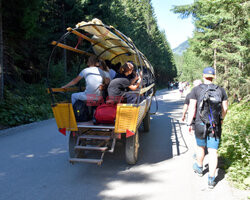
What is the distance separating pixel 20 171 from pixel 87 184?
64.3 inches

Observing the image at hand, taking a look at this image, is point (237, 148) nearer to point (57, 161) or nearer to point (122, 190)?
point (122, 190)

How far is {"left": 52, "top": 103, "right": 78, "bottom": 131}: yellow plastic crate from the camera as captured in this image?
4.60 meters

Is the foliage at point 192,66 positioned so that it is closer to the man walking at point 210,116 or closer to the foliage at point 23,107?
the foliage at point 23,107

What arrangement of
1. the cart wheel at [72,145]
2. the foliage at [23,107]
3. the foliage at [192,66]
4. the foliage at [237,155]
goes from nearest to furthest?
the foliage at [237,155] → the cart wheel at [72,145] → the foliage at [23,107] → the foliage at [192,66]

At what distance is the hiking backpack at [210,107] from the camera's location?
3.84 meters

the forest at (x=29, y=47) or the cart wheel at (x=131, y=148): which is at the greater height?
the forest at (x=29, y=47)

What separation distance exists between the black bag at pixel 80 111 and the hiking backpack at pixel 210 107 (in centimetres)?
255

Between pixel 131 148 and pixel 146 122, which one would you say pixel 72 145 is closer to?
pixel 131 148

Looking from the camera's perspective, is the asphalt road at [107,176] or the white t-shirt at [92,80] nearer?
the asphalt road at [107,176]

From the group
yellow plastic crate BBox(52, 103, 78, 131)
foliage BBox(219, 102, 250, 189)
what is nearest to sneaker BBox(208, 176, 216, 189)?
foliage BBox(219, 102, 250, 189)

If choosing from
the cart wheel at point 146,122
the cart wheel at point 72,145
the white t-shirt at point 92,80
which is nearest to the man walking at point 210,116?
the white t-shirt at point 92,80

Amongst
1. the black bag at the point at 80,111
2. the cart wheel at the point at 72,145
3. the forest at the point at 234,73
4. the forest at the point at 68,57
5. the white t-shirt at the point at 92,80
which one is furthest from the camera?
the forest at the point at 68,57

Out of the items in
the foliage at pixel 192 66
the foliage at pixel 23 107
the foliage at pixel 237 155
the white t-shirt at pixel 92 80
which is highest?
the foliage at pixel 192 66

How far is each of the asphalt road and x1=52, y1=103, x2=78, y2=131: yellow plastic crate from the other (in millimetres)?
946
